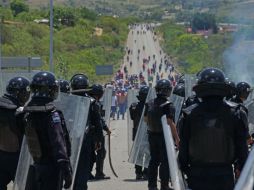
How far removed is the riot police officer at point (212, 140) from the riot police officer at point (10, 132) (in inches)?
82.6

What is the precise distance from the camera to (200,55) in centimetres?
9188

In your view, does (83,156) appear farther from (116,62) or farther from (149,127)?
(116,62)

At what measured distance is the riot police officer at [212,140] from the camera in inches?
265

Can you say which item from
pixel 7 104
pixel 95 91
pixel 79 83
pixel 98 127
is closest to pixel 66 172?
pixel 7 104

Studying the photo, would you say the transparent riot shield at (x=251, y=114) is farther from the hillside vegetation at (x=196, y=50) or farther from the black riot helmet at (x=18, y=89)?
the hillside vegetation at (x=196, y=50)

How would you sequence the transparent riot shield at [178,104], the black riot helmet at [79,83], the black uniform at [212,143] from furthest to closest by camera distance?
1. the transparent riot shield at [178,104]
2. the black riot helmet at [79,83]
3. the black uniform at [212,143]

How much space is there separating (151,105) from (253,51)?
65.7m

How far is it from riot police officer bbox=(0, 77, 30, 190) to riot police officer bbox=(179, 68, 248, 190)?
2.10 metres

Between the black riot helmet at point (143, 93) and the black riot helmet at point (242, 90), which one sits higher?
the black riot helmet at point (242, 90)

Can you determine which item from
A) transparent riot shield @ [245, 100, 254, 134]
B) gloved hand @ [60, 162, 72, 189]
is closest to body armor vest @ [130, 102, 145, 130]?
transparent riot shield @ [245, 100, 254, 134]

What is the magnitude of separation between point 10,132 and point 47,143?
3.30ft

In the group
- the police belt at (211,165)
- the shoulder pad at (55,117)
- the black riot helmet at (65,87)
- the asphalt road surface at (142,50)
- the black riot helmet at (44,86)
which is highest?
the black riot helmet at (44,86)

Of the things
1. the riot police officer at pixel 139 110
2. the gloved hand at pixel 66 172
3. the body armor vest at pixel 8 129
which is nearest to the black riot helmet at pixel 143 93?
the riot police officer at pixel 139 110

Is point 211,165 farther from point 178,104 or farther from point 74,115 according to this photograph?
point 178,104
